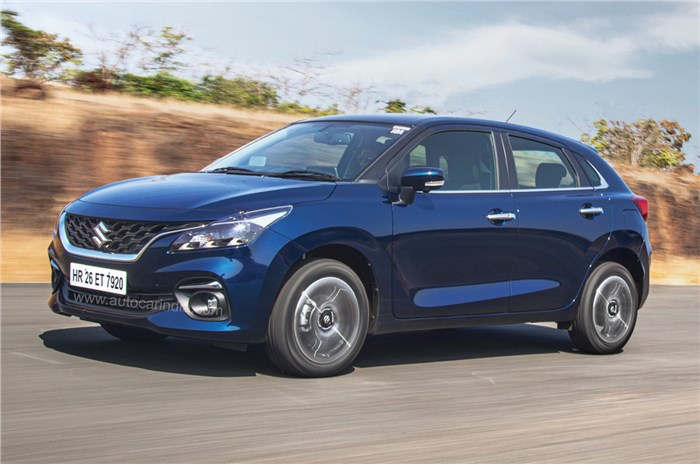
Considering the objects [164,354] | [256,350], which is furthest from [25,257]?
[164,354]

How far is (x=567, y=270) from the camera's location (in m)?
8.48

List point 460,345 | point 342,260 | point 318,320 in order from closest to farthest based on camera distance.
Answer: point 318,320 < point 342,260 < point 460,345

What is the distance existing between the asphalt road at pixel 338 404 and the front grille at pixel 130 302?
385 millimetres

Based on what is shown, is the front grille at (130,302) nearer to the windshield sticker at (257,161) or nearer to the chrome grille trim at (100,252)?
the chrome grille trim at (100,252)

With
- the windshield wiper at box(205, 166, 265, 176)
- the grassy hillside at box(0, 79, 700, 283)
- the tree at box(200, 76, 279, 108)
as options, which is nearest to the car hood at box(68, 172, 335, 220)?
the windshield wiper at box(205, 166, 265, 176)

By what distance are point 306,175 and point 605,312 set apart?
3066mm

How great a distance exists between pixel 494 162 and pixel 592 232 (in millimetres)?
1118

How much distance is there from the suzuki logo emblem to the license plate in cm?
15

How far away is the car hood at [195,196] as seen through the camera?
21.0 ft

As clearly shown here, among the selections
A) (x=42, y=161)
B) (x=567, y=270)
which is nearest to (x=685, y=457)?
(x=567, y=270)

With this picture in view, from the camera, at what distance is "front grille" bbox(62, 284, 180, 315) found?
20.9 feet

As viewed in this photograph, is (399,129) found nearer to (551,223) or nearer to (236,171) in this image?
(236,171)

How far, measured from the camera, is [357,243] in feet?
22.5

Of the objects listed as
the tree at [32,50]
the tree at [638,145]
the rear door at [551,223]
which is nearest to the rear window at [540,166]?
the rear door at [551,223]
